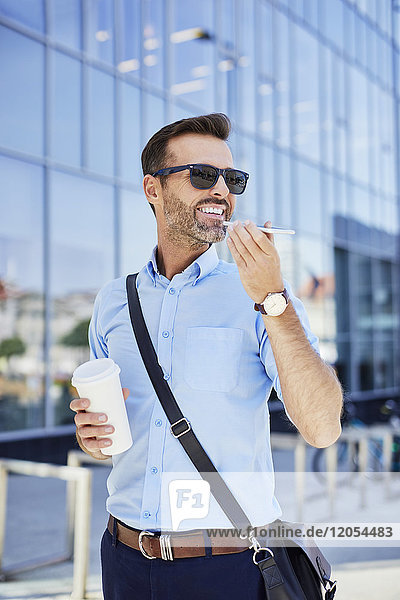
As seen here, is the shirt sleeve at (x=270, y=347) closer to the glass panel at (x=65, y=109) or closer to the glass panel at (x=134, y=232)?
the glass panel at (x=65, y=109)

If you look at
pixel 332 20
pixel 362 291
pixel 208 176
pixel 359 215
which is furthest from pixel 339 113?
pixel 208 176

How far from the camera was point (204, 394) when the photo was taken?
1.89m

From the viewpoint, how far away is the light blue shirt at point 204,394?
186cm

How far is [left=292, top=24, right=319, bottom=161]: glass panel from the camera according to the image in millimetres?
16594

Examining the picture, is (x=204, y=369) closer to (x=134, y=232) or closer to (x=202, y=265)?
(x=202, y=265)

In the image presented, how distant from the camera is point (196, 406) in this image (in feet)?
6.17

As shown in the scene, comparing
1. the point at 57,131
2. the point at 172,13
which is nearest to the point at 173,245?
the point at 57,131

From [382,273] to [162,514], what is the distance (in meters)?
19.2

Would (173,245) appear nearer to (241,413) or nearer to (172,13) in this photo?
(241,413)

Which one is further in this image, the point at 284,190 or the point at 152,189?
the point at 284,190

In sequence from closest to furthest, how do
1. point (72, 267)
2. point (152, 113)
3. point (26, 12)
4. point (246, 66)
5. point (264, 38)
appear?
point (26, 12) < point (72, 267) < point (152, 113) < point (246, 66) < point (264, 38)

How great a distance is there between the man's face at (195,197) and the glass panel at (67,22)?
356 inches

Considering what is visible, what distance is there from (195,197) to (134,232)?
9.35 m

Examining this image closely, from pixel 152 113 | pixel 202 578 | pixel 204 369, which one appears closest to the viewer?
pixel 202 578
